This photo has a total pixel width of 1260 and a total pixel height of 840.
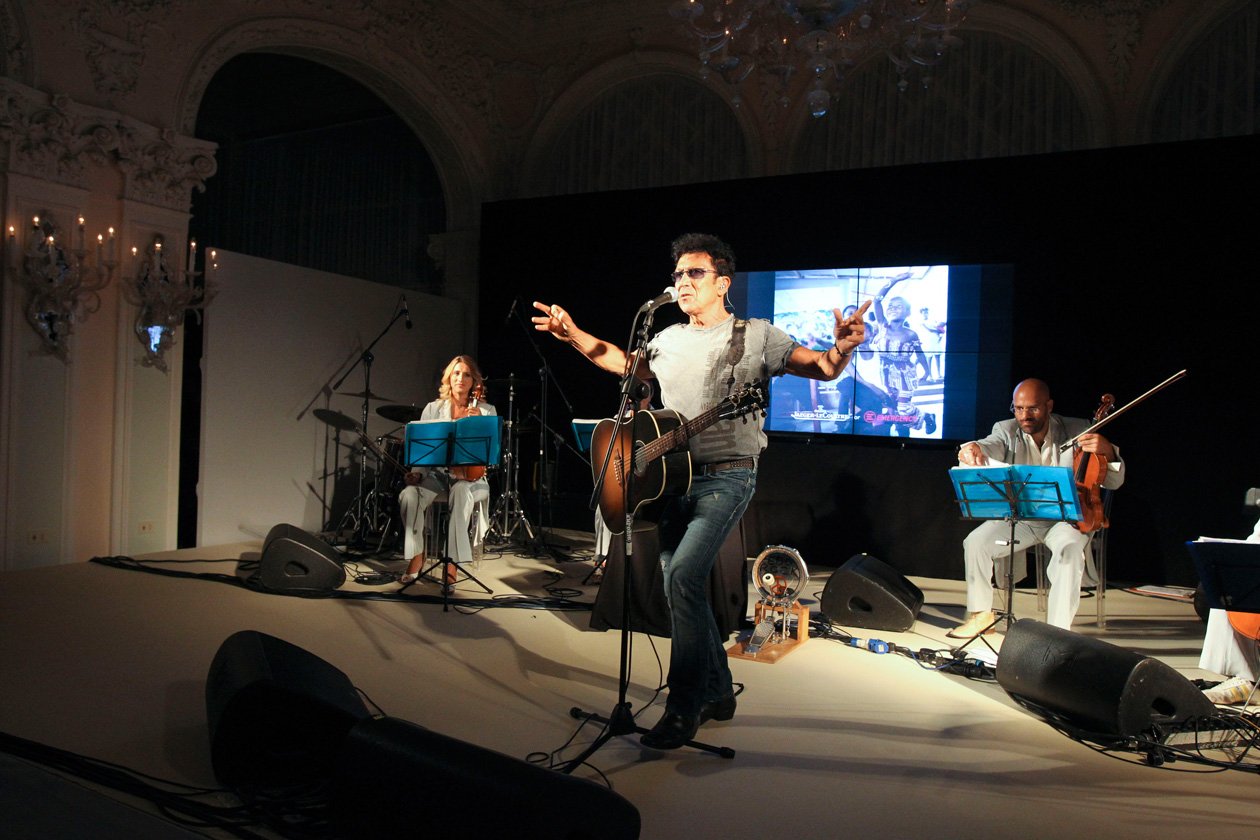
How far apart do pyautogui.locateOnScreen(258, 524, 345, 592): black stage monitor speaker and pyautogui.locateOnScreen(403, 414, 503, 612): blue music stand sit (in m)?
0.80

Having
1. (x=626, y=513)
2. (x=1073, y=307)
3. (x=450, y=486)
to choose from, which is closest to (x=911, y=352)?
(x=1073, y=307)

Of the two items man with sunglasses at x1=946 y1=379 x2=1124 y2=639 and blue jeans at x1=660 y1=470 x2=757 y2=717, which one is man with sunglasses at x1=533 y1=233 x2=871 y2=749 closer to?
blue jeans at x1=660 y1=470 x2=757 y2=717

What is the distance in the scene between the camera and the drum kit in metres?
7.29

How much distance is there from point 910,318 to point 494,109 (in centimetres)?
551

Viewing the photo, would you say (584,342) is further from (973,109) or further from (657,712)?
(973,109)

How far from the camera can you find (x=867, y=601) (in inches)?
195

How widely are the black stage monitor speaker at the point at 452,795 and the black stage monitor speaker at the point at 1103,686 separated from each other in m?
2.01

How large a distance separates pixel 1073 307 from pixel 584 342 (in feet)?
16.4

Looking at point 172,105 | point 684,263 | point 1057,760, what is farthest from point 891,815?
point 172,105

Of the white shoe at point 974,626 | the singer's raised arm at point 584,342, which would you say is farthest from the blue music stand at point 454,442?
the white shoe at point 974,626

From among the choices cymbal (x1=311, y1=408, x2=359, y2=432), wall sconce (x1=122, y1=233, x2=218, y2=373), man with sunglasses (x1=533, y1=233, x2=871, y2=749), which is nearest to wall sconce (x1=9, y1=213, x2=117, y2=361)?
wall sconce (x1=122, y1=233, x2=218, y2=373)

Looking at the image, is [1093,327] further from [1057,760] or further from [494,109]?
[494,109]

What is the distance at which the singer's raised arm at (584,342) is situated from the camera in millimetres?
3391

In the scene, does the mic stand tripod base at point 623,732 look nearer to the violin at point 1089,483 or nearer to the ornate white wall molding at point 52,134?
the violin at point 1089,483
